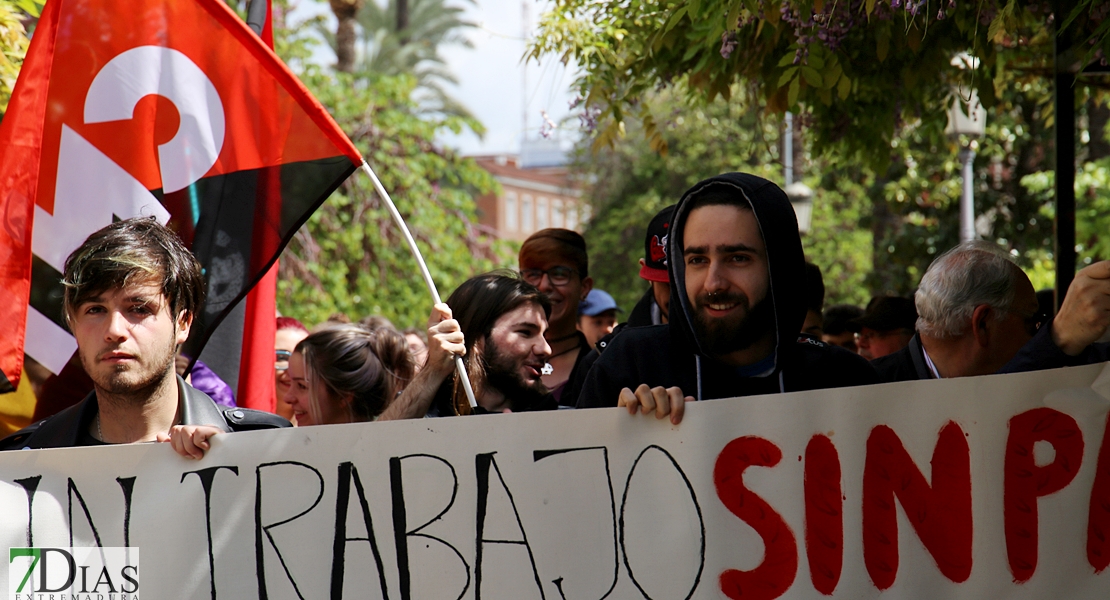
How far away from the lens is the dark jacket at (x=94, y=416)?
2758mm

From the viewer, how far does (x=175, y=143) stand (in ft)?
11.9

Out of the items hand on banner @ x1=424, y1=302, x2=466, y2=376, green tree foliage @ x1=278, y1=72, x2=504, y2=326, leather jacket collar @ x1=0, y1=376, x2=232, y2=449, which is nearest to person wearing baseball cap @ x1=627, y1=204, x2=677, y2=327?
hand on banner @ x1=424, y1=302, x2=466, y2=376

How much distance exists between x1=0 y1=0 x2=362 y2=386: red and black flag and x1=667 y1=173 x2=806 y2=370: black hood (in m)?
1.35

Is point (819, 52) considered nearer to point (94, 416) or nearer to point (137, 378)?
point (137, 378)

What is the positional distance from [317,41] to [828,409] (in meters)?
11.7

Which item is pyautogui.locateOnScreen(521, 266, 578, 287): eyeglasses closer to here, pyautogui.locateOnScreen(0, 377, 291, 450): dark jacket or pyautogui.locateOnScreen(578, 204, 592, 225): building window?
pyautogui.locateOnScreen(0, 377, 291, 450): dark jacket

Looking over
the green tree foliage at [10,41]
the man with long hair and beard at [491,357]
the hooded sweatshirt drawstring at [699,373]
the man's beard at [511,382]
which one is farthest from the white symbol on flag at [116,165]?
the hooded sweatshirt drawstring at [699,373]

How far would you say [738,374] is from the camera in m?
2.59

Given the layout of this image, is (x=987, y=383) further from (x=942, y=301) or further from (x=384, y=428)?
(x=384, y=428)

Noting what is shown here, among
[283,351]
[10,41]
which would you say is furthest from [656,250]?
[10,41]

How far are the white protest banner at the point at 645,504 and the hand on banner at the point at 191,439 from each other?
3 centimetres

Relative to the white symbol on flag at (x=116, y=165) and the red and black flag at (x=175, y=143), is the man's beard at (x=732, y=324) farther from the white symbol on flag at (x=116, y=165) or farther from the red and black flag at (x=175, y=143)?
the white symbol on flag at (x=116, y=165)

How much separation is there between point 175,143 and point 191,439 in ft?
4.63

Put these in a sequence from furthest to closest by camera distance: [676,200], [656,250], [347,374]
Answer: [676,200] → [656,250] → [347,374]
